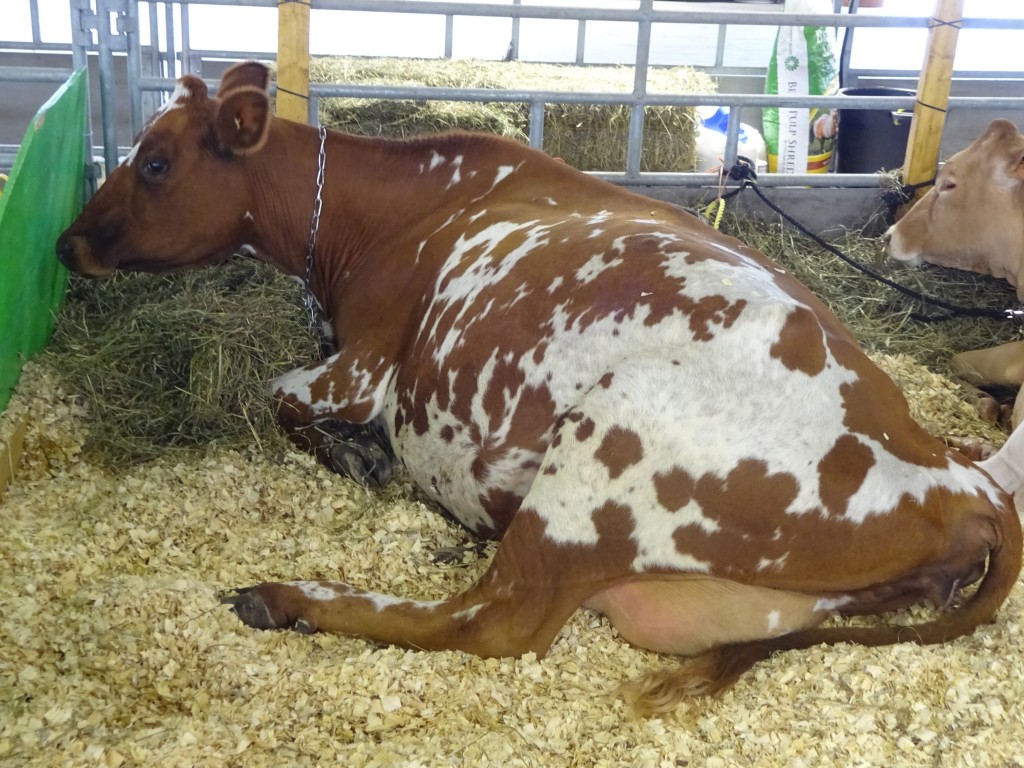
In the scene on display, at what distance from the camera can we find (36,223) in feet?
11.9

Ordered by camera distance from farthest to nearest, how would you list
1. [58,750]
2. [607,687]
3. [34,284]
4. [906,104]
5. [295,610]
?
[906,104]
[34,284]
[295,610]
[607,687]
[58,750]

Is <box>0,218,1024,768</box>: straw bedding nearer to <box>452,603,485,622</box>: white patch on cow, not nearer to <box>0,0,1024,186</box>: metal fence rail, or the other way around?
<box>452,603,485,622</box>: white patch on cow

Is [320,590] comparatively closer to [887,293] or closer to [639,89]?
[639,89]

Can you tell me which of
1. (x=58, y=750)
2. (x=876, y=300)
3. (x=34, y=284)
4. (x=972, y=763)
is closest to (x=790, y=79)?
(x=876, y=300)

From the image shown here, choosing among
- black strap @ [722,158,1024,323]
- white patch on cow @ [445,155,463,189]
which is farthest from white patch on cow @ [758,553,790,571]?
black strap @ [722,158,1024,323]

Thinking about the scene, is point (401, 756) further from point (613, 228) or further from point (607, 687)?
point (613, 228)

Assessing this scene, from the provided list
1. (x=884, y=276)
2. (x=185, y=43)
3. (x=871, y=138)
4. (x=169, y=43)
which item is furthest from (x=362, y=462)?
(x=185, y=43)

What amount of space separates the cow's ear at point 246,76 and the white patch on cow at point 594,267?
1594mm

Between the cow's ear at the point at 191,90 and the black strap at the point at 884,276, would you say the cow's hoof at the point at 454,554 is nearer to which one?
the cow's ear at the point at 191,90

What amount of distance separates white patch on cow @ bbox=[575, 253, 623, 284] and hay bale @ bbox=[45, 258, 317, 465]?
4.40ft

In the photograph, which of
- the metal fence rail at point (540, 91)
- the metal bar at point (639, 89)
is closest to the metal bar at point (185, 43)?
the metal fence rail at point (540, 91)

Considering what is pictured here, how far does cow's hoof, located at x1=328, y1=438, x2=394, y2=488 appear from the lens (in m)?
3.45

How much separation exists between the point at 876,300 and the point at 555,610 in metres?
3.15

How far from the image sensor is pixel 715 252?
292 centimetres
